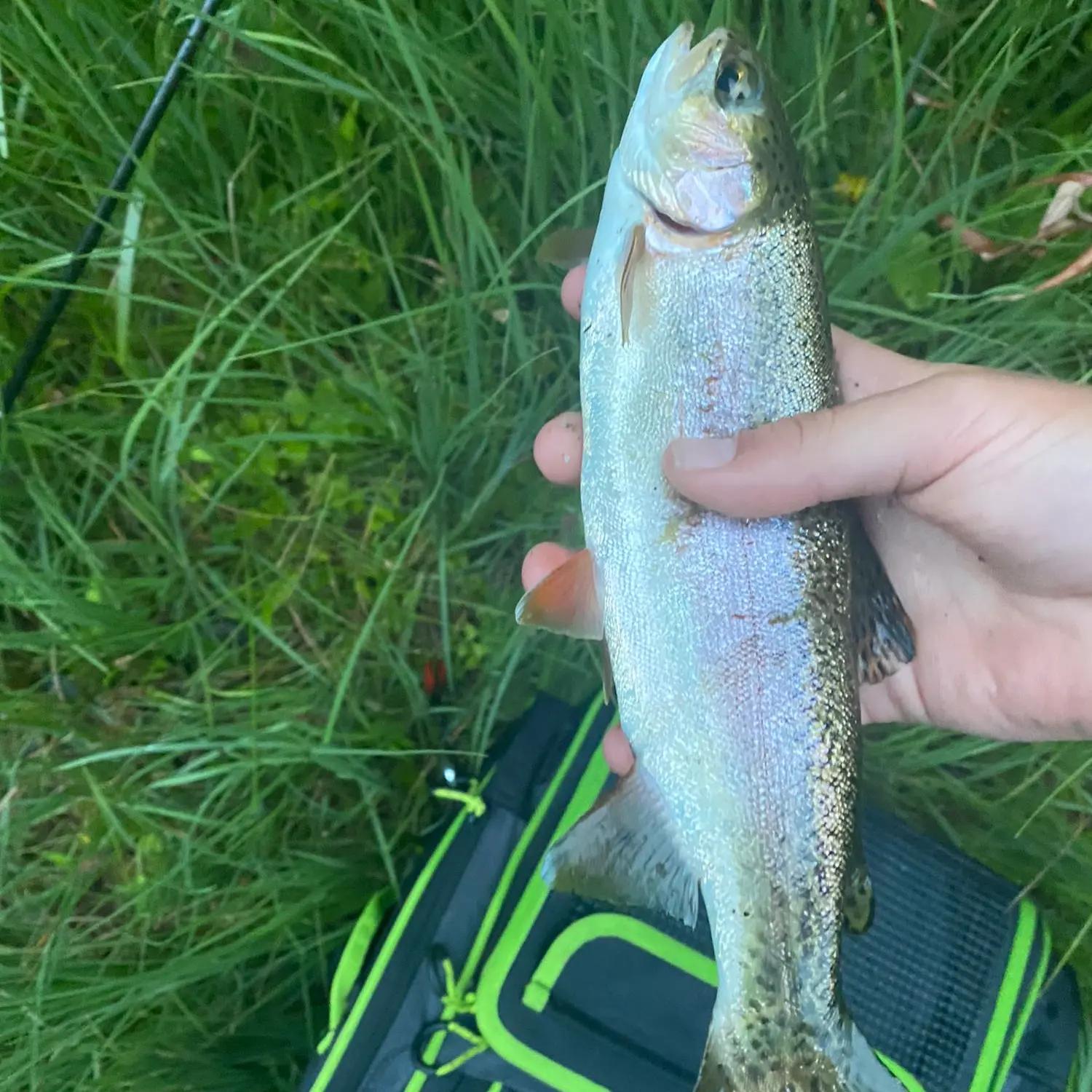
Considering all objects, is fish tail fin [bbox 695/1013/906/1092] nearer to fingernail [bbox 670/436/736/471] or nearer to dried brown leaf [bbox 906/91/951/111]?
fingernail [bbox 670/436/736/471]

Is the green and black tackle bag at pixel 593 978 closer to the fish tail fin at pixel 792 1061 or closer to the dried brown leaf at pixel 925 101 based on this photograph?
the fish tail fin at pixel 792 1061

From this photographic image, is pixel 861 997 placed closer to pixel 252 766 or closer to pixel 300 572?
pixel 252 766

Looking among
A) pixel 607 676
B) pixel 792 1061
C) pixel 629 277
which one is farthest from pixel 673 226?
pixel 792 1061

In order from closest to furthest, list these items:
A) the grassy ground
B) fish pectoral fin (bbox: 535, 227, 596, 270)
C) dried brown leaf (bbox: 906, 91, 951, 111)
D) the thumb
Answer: the thumb, fish pectoral fin (bbox: 535, 227, 596, 270), the grassy ground, dried brown leaf (bbox: 906, 91, 951, 111)

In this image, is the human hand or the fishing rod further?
the fishing rod

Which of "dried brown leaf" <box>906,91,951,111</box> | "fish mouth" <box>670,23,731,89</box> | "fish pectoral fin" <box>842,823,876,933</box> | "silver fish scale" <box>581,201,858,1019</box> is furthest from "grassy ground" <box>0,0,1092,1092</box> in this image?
"fish pectoral fin" <box>842,823,876,933</box>

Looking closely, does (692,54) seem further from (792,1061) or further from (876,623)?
(792,1061)
